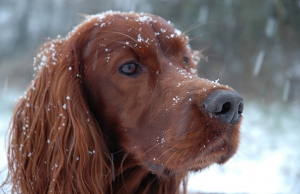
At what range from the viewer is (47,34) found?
14.9 metres

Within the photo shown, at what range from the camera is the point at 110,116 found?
2.67 metres

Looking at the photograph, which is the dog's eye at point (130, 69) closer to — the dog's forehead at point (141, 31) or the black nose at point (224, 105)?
the dog's forehead at point (141, 31)

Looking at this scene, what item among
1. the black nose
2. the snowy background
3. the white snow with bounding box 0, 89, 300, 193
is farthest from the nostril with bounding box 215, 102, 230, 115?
the snowy background

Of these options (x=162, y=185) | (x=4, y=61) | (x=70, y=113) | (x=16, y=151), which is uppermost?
(x=4, y=61)

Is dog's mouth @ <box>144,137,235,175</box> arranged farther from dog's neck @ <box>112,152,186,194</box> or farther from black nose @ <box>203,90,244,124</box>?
dog's neck @ <box>112,152,186,194</box>

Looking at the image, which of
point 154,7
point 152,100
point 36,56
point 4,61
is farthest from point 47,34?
point 152,100

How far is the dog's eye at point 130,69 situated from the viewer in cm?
260

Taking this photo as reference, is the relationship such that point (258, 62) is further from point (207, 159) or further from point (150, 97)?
point (207, 159)

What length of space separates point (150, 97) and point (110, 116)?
0.33 m

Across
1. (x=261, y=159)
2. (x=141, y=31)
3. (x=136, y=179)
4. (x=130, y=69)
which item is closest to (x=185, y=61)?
(x=141, y=31)

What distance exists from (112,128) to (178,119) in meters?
0.59

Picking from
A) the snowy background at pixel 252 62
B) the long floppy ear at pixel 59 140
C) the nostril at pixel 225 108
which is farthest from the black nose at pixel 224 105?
the snowy background at pixel 252 62

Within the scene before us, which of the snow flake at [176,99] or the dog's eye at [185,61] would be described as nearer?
the snow flake at [176,99]

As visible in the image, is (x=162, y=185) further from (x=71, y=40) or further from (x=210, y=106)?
(x=71, y=40)
